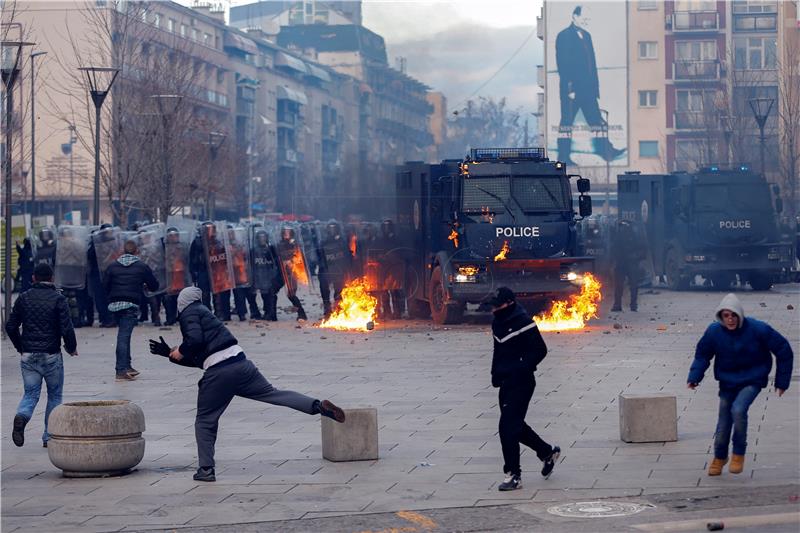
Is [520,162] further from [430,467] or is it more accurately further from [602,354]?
[430,467]

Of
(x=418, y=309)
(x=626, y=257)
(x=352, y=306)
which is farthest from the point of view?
(x=626, y=257)

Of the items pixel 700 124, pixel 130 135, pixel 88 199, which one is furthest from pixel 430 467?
pixel 700 124

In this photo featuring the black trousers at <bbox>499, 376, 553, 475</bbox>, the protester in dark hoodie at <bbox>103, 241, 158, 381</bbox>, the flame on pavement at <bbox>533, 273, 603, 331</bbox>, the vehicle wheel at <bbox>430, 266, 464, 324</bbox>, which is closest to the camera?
the black trousers at <bbox>499, 376, 553, 475</bbox>

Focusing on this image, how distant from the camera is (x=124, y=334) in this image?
18031 mm

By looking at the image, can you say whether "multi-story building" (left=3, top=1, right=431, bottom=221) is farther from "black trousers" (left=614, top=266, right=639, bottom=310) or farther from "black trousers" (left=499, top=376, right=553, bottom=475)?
"black trousers" (left=499, top=376, right=553, bottom=475)

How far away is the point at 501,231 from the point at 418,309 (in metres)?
3.68

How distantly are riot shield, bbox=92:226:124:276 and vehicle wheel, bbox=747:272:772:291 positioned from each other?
1801 centimetres

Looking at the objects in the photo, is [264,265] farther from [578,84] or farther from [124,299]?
[578,84]

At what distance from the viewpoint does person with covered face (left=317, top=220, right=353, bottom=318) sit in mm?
27656

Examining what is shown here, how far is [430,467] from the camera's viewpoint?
11320mm

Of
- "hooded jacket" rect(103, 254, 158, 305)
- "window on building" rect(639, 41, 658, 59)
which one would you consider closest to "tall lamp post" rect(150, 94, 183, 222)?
"hooded jacket" rect(103, 254, 158, 305)

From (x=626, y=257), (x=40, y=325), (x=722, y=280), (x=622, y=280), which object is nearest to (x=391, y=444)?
(x=40, y=325)

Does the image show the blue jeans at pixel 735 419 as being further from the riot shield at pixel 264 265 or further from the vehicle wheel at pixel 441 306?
the riot shield at pixel 264 265

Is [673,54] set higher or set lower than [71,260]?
higher
